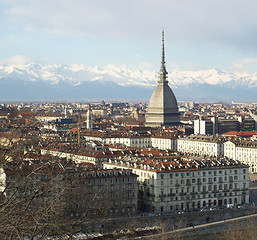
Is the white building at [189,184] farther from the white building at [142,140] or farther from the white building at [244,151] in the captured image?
the white building at [142,140]

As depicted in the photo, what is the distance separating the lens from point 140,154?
5909 cm

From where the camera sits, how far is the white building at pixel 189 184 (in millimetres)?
46312

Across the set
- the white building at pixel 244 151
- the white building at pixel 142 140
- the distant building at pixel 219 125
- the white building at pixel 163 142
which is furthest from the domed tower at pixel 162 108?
the white building at pixel 244 151

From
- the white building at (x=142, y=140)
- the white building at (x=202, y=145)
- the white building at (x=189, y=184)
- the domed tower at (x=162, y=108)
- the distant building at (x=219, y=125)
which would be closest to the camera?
the white building at (x=189, y=184)

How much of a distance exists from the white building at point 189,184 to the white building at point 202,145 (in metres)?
26.3

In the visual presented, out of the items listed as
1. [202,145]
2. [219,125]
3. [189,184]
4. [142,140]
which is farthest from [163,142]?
[189,184]

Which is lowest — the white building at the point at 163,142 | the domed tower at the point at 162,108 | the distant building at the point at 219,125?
the white building at the point at 163,142

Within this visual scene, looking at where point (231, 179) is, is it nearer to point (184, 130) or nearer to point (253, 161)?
point (253, 161)

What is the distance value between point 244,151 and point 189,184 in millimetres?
26498

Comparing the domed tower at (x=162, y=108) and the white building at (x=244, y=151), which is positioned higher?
the domed tower at (x=162, y=108)

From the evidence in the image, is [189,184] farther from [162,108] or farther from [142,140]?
[162,108]

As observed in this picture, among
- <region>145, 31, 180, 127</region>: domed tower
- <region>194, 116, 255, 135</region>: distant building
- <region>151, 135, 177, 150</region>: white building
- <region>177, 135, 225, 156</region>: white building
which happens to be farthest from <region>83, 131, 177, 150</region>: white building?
<region>145, 31, 180, 127</region>: domed tower

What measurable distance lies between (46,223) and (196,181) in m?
36.9

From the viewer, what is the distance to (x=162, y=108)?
4808 inches
